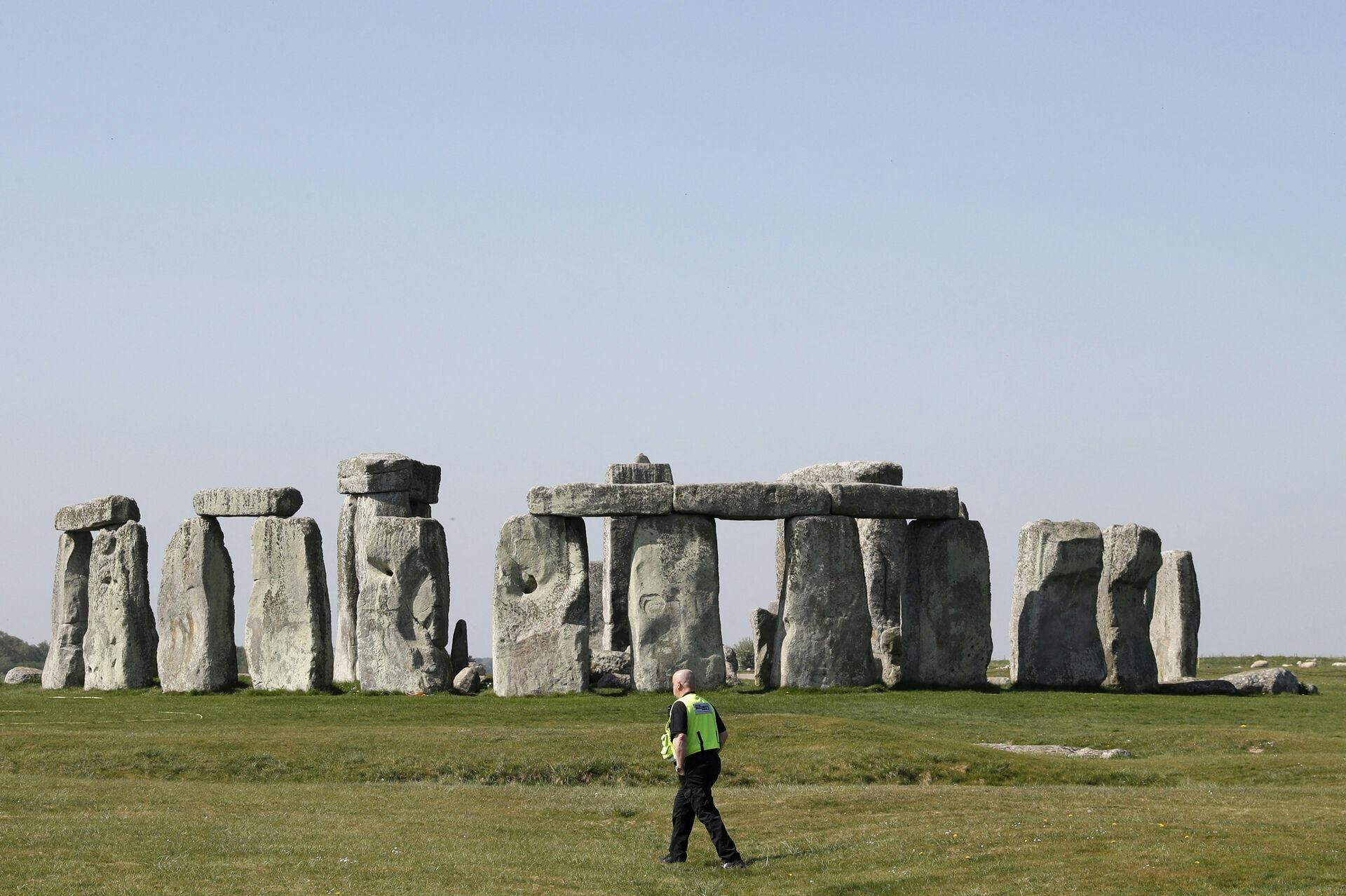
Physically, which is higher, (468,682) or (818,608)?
(818,608)

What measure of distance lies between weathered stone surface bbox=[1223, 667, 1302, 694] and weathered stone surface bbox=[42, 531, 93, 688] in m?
21.2

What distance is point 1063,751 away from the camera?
896 inches

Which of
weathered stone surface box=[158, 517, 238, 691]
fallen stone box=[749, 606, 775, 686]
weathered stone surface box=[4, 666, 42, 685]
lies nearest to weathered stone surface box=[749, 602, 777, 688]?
fallen stone box=[749, 606, 775, 686]

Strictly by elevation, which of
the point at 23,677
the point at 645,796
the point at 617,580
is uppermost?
the point at 617,580

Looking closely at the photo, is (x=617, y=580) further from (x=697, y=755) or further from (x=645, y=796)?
(x=697, y=755)

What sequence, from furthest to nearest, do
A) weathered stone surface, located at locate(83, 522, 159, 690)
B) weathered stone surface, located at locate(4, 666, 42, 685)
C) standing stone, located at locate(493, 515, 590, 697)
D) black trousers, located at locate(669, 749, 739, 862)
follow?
weathered stone surface, located at locate(4, 666, 42, 685), weathered stone surface, located at locate(83, 522, 159, 690), standing stone, located at locate(493, 515, 590, 697), black trousers, located at locate(669, 749, 739, 862)

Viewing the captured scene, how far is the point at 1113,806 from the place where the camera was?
17.5 m

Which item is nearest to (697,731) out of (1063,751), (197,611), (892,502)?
(1063,751)

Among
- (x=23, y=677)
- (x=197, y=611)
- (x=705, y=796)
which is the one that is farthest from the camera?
(x=23, y=677)

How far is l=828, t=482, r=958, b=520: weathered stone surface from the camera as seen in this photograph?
30156mm

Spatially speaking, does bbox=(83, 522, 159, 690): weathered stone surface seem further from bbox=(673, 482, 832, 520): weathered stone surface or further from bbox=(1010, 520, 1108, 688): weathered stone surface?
bbox=(1010, 520, 1108, 688): weathered stone surface

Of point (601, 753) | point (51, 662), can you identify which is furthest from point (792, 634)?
point (51, 662)

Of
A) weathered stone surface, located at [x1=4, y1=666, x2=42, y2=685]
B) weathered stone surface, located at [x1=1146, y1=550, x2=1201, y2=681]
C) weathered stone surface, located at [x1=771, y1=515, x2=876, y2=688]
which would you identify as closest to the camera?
weathered stone surface, located at [x1=771, y1=515, x2=876, y2=688]

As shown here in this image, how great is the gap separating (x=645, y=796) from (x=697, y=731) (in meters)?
4.89
